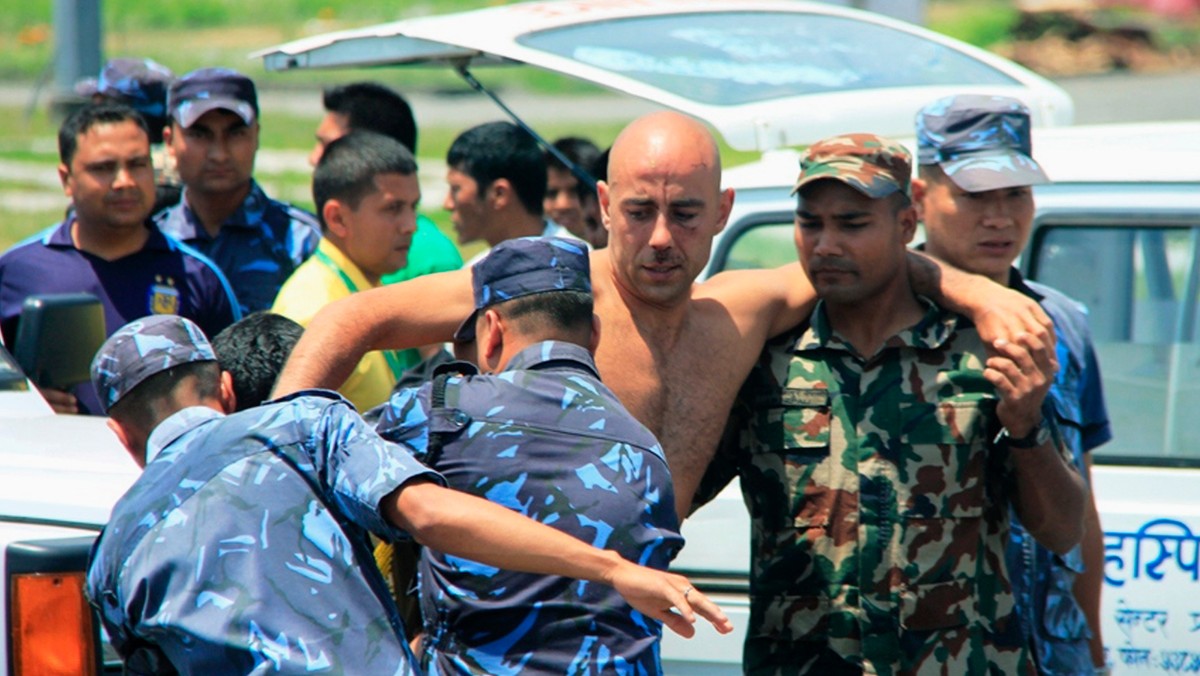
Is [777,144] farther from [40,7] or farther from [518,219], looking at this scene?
[40,7]

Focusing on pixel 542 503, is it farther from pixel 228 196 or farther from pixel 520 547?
pixel 228 196

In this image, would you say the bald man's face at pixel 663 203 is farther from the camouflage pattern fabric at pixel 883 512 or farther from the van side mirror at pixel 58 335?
the van side mirror at pixel 58 335

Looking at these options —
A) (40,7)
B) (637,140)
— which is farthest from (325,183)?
(40,7)

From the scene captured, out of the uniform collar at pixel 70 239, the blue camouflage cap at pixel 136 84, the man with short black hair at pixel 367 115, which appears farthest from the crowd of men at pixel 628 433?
the blue camouflage cap at pixel 136 84

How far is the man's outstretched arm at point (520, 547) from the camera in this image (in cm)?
223

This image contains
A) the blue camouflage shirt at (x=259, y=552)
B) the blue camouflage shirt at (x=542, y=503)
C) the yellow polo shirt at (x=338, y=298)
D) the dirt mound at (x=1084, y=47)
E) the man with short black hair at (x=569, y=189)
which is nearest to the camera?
the blue camouflage shirt at (x=259, y=552)

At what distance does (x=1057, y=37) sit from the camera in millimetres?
23656

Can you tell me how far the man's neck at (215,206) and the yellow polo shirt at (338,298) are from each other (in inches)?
36.9

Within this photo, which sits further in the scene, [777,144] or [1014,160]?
[777,144]

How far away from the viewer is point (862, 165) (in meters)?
3.06

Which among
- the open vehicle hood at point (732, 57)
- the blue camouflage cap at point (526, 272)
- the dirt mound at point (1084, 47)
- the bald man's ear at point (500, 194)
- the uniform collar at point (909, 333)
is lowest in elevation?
the uniform collar at point (909, 333)

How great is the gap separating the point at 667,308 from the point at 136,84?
352cm

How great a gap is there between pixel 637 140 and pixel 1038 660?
4.87 feet

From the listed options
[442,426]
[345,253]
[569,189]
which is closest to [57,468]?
[442,426]
